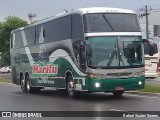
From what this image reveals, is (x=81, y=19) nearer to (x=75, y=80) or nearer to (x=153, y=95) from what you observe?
(x=75, y=80)

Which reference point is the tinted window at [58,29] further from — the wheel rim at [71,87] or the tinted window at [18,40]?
the tinted window at [18,40]

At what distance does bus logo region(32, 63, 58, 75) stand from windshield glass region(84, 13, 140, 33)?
4.16 m

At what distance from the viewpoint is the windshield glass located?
18.2 metres

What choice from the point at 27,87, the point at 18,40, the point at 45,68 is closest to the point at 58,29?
the point at 45,68

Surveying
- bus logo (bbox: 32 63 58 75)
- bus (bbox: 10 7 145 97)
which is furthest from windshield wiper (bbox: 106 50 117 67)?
bus logo (bbox: 32 63 58 75)

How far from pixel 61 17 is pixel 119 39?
12.5 ft

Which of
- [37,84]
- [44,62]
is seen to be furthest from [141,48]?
[37,84]

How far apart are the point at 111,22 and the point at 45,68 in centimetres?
600

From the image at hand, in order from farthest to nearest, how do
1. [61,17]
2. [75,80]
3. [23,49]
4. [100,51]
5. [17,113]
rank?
[23,49], [61,17], [75,80], [100,51], [17,113]

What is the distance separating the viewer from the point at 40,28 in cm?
2395

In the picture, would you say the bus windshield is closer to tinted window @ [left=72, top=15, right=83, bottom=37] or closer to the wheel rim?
tinted window @ [left=72, top=15, right=83, bottom=37]

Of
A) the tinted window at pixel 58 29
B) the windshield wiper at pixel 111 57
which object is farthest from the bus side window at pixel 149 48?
the tinted window at pixel 58 29

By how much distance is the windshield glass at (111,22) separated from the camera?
59.9 feet

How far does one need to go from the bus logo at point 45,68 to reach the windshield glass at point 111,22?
416 centimetres
